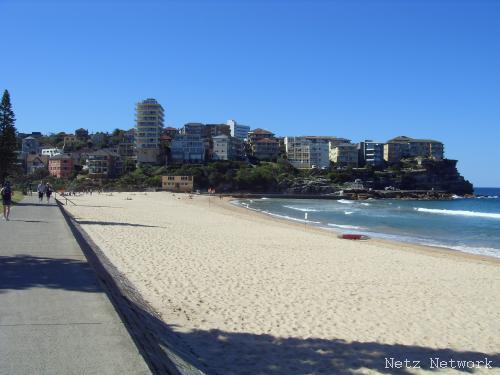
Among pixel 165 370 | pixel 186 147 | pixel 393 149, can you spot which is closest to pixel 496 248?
pixel 165 370

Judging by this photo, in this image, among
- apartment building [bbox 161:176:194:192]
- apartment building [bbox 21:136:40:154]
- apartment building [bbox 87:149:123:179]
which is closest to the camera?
apartment building [bbox 161:176:194:192]

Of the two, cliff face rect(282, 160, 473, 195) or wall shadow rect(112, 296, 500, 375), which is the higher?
cliff face rect(282, 160, 473, 195)

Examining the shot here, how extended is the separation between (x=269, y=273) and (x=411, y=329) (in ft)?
14.3

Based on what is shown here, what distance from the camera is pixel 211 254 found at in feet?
44.2

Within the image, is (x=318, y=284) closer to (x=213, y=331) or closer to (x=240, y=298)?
(x=240, y=298)

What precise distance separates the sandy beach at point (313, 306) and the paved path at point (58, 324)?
1409 millimetres


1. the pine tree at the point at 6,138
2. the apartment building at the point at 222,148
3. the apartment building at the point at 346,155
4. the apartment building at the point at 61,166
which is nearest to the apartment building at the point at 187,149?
the apartment building at the point at 222,148

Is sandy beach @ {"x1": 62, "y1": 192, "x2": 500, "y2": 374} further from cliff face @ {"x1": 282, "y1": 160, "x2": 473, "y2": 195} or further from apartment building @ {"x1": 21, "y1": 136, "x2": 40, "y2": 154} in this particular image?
apartment building @ {"x1": 21, "y1": 136, "x2": 40, "y2": 154}

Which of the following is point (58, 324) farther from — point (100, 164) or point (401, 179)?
point (401, 179)

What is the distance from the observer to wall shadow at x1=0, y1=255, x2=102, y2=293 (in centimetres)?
567

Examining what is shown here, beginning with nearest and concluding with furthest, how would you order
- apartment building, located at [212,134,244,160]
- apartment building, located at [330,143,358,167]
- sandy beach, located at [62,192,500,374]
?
sandy beach, located at [62,192,500,374]
apartment building, located at [212,134,244,160]
apartment building, located at [330,143,358,167]

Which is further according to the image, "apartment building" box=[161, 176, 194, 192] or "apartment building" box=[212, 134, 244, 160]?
"apartment building" box=[212, 134, 244, 160]

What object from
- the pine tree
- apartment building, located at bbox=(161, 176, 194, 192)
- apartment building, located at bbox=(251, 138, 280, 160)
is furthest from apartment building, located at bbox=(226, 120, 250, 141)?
the pine tree

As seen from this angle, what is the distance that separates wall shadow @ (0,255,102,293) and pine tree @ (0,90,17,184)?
3507 centimetres
